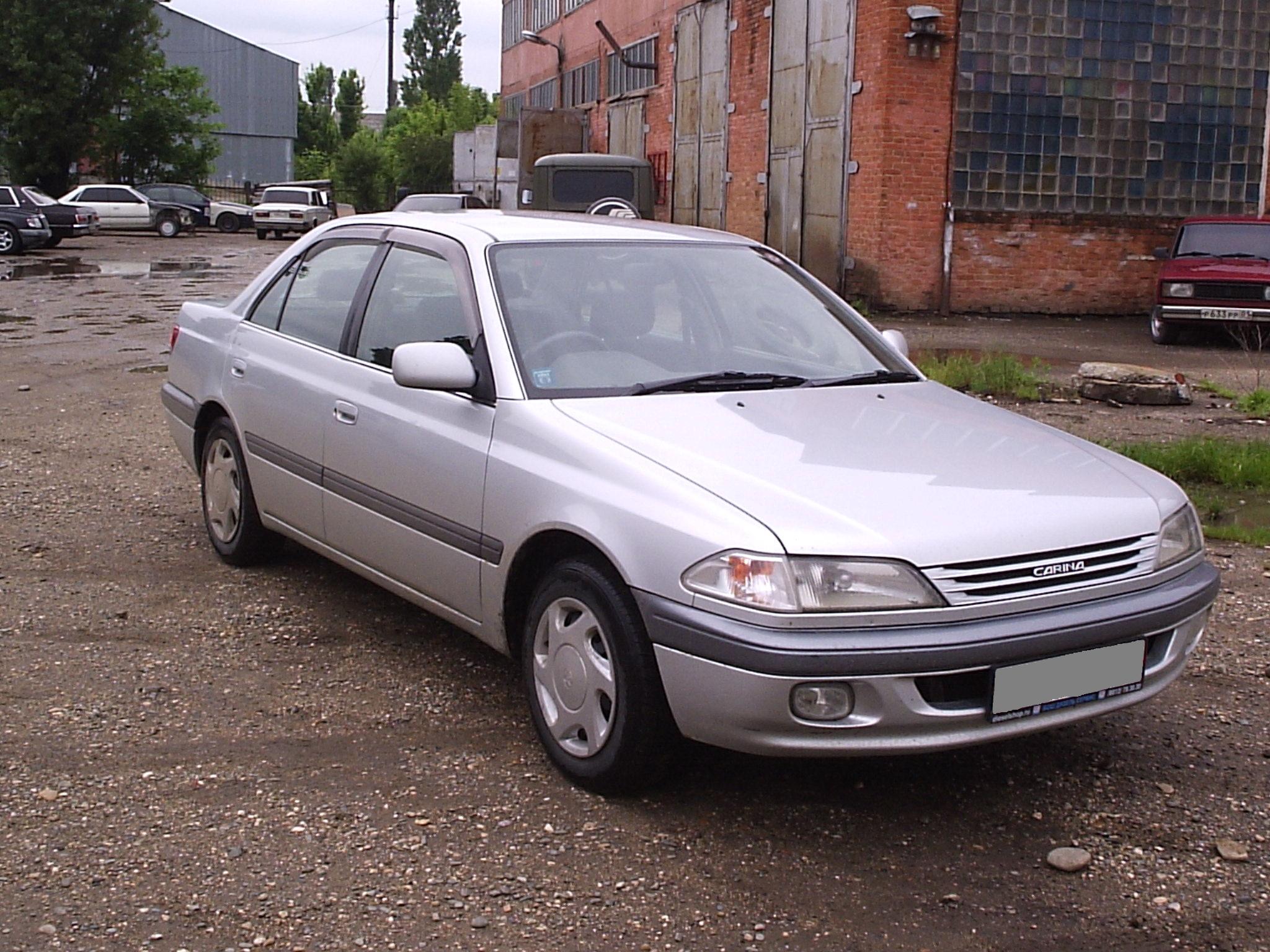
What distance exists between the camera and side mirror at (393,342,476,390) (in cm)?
425

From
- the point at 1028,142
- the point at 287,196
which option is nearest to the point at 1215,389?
the point at 1028,142

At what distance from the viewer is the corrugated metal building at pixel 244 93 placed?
226 feet

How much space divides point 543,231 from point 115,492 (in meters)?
3.64

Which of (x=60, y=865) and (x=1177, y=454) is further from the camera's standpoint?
(x=1177, y=454)

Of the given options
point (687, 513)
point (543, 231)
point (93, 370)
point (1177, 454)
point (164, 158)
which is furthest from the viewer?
point (164, 158)

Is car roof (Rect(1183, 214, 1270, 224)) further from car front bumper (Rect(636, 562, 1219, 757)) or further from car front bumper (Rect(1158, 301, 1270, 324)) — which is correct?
car front bumper (Rect(636, 562, 1219, 757))

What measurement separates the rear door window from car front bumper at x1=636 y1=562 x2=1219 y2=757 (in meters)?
2.23

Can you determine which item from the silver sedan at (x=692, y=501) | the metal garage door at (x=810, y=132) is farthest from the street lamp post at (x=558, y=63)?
the silver sedan at (x=692, y=501)

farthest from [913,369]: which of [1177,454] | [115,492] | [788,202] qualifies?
[788,202]

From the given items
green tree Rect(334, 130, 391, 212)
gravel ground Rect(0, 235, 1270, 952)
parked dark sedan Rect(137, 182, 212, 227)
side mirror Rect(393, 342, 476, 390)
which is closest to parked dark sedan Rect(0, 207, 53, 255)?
parked dark sedan Rect(137, 182, 212, 227)

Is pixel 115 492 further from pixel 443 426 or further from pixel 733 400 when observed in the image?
pixel 733 400

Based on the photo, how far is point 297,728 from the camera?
4348 millimetres

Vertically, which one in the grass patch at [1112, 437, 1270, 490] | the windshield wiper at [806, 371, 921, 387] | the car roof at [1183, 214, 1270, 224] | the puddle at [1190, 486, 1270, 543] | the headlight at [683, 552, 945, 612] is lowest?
the puddle at [1190, 486, 1270, 543]

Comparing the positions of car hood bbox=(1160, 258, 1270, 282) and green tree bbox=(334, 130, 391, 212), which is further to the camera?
green tree bbox=(334, 130, 391, 212)
